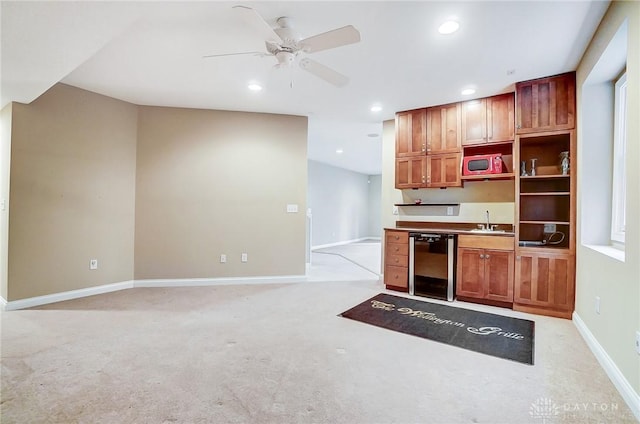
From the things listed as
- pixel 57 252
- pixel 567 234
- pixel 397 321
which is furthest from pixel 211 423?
pixel 567 234

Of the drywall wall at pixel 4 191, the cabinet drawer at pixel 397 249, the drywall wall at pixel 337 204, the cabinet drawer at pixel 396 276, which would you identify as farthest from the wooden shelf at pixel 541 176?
the drywall wall at pixel 4 191

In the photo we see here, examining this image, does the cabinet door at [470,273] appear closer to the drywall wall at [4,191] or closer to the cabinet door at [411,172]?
the cabinet door at [411,172]

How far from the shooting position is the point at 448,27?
249cm

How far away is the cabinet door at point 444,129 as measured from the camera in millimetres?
4195

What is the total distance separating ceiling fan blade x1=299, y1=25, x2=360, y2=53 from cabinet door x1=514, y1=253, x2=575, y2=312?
3028 millimetres

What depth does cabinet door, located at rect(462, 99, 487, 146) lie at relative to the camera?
4004 millimetres

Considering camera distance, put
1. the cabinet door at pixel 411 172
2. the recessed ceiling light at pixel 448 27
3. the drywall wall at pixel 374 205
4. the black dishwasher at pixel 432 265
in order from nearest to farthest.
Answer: the recessed ceiling light at pixel 448 27, the black dishwasher at pixel 432 265, the cabinet door at pixel 411 172, the drywall wall at pixel 374 205

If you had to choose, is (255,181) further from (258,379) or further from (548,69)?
(548,69)

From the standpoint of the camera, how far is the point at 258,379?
2082 millimetres

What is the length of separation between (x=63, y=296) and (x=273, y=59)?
384cm

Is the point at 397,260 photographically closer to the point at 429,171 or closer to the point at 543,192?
the point at 429,171

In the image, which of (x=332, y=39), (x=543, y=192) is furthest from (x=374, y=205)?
(x=332, y=39)

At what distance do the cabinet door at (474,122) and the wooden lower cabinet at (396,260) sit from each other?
1523 mm

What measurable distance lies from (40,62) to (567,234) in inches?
221
